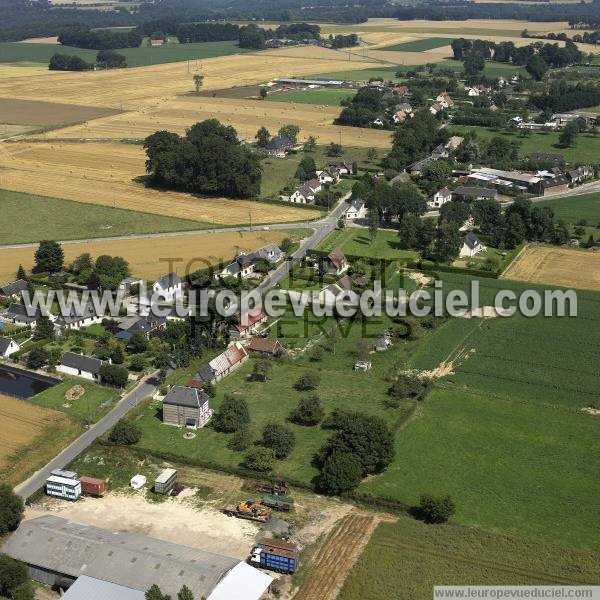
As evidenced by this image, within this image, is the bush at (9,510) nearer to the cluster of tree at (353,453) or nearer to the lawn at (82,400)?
the lawn at (82,400)

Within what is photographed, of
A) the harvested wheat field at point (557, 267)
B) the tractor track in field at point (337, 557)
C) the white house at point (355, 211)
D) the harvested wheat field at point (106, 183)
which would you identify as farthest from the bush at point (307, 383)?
the white house at point (355, 211)

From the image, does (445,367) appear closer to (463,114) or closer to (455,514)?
(455,514)

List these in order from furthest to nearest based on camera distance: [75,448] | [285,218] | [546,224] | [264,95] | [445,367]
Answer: [264,95]
[285,218]
[546,224]
[445,367]
[75,448]

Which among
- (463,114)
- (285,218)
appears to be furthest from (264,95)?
(285,218)

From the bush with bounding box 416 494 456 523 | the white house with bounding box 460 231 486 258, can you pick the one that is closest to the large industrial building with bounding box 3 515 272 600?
the bush with bounding box 416 494 456 523

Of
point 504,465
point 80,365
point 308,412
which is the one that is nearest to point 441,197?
point 308,412

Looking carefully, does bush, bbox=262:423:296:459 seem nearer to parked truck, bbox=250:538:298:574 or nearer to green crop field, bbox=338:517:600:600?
green crop field, bbox=338:517:600:600
